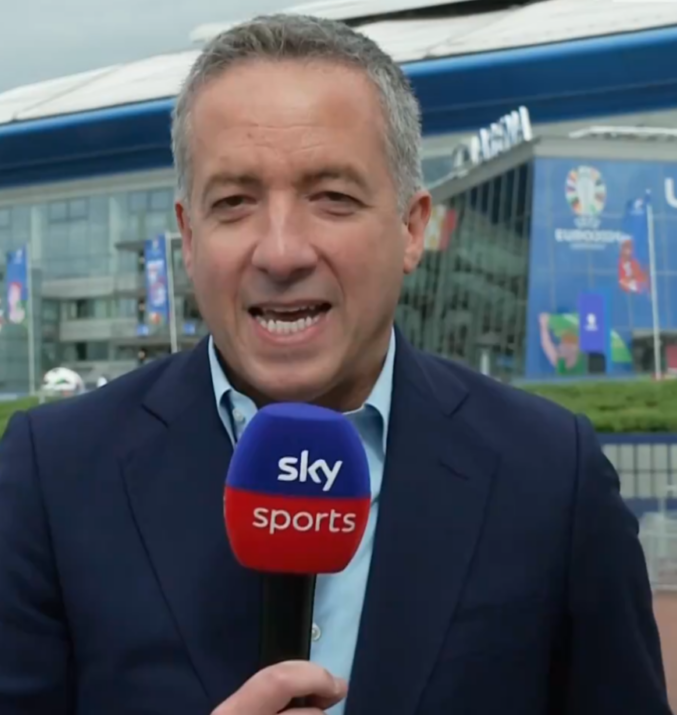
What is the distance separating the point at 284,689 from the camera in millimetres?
1003

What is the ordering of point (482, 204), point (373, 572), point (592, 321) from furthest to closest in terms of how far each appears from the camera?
point (482, 204) → point (592, 321) → point (373, 572)

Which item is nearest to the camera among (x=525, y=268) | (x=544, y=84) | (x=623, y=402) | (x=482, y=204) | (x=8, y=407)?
(x=623, y=402)

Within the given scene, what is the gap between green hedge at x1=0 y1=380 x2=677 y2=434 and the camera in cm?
1145

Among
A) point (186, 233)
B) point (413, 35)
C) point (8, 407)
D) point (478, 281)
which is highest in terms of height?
point (413, 35)

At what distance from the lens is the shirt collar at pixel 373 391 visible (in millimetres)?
1463

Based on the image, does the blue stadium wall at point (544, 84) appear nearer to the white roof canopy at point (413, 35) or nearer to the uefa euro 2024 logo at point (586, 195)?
the white roof canopy at point (413, 35)

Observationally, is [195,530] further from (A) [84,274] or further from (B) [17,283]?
(A) [84,274]

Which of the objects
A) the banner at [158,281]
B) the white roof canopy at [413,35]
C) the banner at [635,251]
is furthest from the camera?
the banner at [158,281]

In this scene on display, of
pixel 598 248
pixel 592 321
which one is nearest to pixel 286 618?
pixel 592 321

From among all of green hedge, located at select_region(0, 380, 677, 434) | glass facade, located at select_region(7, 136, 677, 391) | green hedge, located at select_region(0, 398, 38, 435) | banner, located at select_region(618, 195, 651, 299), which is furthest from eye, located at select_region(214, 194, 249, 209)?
banner, located at select_region(618, 195, 651, 299)

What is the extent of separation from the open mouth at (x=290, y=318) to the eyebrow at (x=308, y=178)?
14 cm

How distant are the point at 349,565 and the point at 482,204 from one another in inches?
815

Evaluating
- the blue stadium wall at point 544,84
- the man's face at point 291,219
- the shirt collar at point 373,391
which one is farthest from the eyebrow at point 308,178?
the blue stadium wall at point 544,84

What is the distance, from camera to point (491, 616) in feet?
4.55
